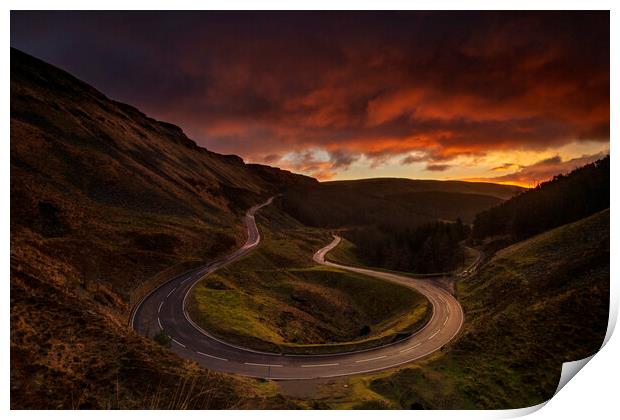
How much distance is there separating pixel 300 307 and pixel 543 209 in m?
54.1

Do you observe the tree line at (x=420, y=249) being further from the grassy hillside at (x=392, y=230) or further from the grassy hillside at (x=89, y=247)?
the grassy hillside at (x=89, y=247)

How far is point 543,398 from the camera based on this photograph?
646 inches

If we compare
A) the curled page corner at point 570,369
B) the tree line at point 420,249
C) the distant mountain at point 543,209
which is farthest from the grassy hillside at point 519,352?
the tree line at point 420,249

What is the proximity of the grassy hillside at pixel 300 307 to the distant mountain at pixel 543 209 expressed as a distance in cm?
3511

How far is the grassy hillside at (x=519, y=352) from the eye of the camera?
17.1 metres

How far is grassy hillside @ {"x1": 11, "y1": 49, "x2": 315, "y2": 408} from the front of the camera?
47.5ft

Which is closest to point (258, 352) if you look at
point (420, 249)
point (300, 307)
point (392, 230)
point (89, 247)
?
point (300, 307)

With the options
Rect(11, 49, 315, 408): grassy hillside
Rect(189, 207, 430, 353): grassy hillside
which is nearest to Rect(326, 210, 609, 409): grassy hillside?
Rect(189, 207, 430, 353): grassy hillside

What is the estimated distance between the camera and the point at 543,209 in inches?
2485

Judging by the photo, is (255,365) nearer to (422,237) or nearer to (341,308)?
(341,308)

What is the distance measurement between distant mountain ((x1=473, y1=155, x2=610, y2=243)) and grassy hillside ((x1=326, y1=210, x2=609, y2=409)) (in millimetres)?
33359

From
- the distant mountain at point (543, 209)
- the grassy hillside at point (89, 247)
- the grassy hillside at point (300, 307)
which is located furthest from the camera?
the distant mountain at point (543, 209)

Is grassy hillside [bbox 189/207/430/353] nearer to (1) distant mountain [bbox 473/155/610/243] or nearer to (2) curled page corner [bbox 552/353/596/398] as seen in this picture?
(2) curled page corner [bbox 552/353/596/398]

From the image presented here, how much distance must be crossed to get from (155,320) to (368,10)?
2686 centimetres
